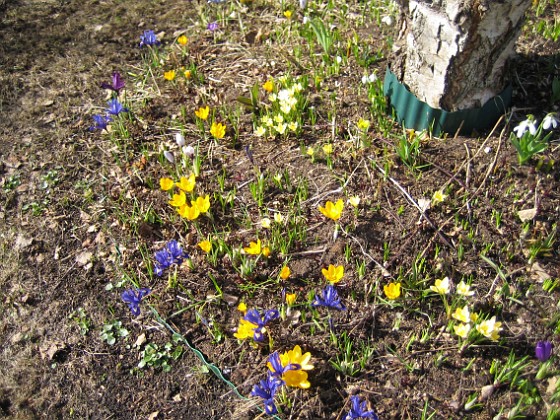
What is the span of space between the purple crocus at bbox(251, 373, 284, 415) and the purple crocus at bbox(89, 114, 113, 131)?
1.79 m

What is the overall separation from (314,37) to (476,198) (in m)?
1.65

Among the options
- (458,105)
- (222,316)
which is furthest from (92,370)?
(458,105)

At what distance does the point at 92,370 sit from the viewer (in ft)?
8.52

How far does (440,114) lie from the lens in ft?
10.1

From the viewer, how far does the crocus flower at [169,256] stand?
2.67m

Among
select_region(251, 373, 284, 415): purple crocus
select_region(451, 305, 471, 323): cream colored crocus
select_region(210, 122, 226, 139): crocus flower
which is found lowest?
select_region(251, 373, 284, 415): purple crocus

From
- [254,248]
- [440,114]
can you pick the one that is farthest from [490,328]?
[440,114]

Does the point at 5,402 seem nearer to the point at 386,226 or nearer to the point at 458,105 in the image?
the point at 386,226

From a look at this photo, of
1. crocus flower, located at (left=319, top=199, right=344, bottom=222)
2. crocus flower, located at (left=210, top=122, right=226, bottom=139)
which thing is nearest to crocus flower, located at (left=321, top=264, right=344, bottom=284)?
crocus flower, located at (left=319, top=199, right=344, bottom=222)

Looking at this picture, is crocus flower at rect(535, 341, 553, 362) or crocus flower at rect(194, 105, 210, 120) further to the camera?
crocus flower at rect(194, 105, 210, 120)

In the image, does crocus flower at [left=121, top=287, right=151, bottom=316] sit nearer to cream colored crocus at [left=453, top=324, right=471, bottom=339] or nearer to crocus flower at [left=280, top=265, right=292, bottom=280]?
crocus flower at [left=280, top=265, right=292, bottom=280]

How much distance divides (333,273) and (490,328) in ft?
2.29

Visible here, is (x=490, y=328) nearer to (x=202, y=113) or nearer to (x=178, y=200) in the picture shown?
(x=178, y=200)

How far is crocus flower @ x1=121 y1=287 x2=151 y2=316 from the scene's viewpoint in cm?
257
